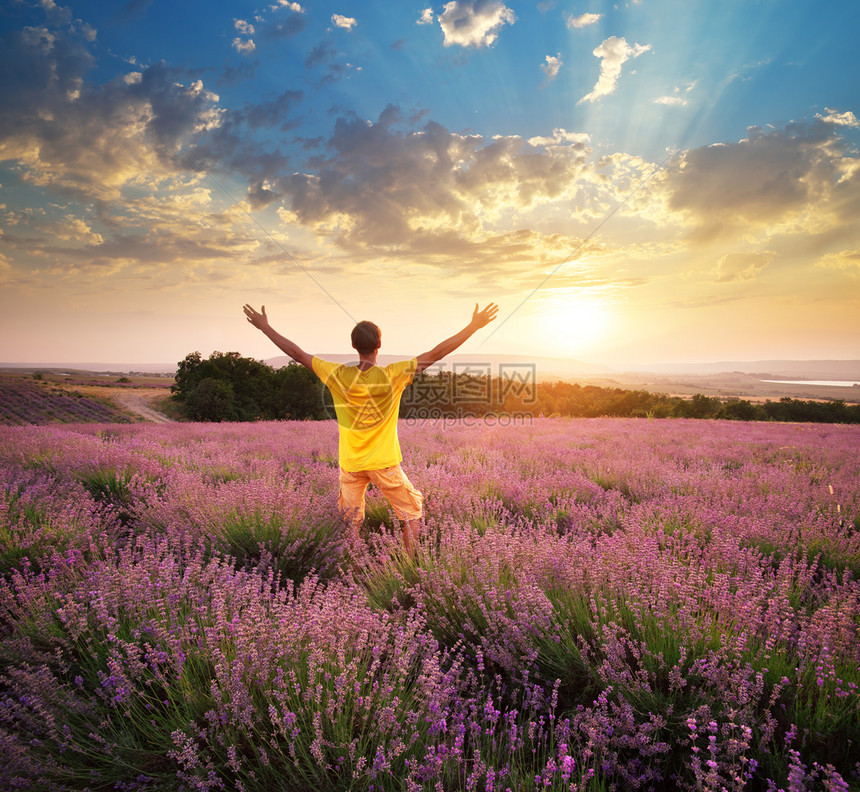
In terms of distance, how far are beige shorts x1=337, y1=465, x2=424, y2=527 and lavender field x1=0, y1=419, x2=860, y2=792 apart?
26 cm

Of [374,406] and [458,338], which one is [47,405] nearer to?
[374,406]

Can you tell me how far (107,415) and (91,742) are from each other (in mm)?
30494

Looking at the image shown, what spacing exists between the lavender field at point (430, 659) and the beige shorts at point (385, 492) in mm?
255

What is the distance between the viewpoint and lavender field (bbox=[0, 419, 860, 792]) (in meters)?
1.55

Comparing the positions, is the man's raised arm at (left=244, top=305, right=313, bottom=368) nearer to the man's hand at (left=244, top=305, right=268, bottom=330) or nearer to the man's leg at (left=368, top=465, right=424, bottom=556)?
the man's hand at (left=244, top=305, right=268, bottom=330)

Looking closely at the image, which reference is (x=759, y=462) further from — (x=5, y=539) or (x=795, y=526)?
(x=5, y=539)

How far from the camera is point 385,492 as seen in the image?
361 cm

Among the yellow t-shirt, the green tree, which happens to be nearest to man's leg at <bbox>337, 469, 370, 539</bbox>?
the yellow t-shirt

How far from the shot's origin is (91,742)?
1.73m

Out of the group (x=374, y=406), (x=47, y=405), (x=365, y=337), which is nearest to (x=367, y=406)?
(x=374, y=406)

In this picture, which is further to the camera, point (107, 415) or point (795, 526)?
point (107, 415)

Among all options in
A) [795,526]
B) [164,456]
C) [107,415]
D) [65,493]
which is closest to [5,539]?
[65,493]

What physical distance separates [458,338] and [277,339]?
5.30 ft

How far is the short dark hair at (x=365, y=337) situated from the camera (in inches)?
137
